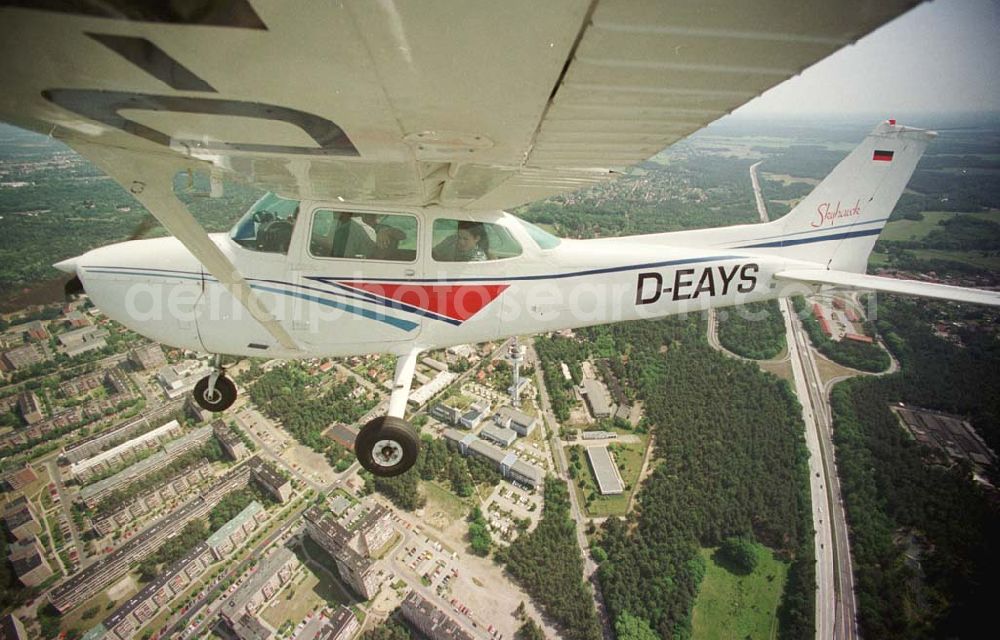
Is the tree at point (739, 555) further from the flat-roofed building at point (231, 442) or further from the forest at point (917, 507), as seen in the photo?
the flat-roofed building at point (231, 442)

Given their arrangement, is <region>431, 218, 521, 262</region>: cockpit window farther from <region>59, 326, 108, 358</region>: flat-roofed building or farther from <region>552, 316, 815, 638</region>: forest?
<region>59, 326, 108, 358</region>: flat-roofed building

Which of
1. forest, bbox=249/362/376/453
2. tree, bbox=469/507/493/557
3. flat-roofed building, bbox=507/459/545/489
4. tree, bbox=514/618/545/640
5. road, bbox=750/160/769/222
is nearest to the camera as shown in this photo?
tree, bbox=514/618/545/640

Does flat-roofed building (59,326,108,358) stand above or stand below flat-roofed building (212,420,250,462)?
above

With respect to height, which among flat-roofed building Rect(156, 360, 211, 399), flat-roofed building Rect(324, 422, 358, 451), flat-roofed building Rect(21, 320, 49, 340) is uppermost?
flat-roofed building Rect(21, 320, 49, 340)

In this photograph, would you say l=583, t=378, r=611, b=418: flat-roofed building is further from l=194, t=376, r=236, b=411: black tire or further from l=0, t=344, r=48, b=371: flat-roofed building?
l=0, t=344, r=48, b=371: flat-roofed building

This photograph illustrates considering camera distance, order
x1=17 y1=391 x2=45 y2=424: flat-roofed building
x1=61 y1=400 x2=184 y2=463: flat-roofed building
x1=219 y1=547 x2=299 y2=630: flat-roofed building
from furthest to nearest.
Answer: x1=17 y1=391 x2=45 y2=424: flat-roofed building < x1=61 y1=400 x2=184 y2=463: flat-roofed building < x1=219 y1=547 x2=299 y2=630: flat-roofed building

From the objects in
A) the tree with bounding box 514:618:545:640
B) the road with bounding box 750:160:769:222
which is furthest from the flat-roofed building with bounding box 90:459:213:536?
the road with bounding box 750:160:769:222

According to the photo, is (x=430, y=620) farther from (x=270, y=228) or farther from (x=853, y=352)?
(x=853, y=352)

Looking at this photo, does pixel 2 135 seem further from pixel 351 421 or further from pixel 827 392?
pixel 827 392

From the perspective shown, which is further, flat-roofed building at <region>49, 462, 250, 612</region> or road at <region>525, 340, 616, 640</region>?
road at <region>525, 340, 616, 640</region>
